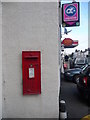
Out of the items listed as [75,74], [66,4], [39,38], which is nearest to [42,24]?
[39,38]

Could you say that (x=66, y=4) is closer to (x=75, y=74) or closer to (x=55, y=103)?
(x=75, y=74)

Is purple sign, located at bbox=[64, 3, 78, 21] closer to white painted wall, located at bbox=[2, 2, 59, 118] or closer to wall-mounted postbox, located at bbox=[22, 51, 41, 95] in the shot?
white painted wall, located at bbox=[2, 2, 59, 118]

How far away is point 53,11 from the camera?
3.54 metres

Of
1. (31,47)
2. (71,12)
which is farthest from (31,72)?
(71,12)

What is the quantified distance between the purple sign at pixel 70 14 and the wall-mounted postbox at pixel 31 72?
195 inches

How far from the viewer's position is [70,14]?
25.6 ft

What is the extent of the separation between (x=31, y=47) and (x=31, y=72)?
0.64m

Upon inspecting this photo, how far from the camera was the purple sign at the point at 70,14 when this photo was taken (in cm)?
761

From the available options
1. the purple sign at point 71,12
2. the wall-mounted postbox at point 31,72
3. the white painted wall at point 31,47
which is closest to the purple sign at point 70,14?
the purple sign at point 71,12

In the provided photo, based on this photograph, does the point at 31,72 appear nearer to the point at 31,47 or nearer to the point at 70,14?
the point at 31,47

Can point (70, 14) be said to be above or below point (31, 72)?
above

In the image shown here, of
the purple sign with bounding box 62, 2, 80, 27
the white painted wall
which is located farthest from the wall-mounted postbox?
the purple sign with bounding box 62, 2, 80, 27

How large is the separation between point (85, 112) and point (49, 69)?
2061mm

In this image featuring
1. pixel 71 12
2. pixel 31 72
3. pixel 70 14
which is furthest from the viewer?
pixel 70 14
